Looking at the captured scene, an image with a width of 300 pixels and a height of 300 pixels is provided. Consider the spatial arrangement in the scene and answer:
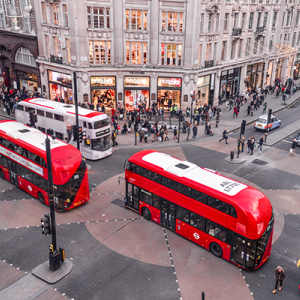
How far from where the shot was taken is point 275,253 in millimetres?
17484

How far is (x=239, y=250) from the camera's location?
52.1 feet

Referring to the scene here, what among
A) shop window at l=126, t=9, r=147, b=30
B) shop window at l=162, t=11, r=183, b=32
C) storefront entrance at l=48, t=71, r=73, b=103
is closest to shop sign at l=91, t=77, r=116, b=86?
storefront entrance at l=48, t=71, r=73, b=103

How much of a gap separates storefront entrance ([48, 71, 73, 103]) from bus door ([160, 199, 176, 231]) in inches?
1064

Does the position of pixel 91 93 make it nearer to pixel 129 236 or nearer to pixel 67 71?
pixel 67 71

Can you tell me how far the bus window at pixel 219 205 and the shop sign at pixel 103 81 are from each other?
91.9 ft

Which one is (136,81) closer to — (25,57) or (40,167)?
(25,57)

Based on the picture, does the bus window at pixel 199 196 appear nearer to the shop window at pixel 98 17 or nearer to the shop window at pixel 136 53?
the shop window at pixel 136 53

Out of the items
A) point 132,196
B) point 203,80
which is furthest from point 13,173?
point 203,80

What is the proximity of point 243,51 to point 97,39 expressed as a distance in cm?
2152

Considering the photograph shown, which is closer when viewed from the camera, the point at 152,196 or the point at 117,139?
the point at 152,196

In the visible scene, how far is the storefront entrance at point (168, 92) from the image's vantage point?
41344 mm

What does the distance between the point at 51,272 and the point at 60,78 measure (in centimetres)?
3120

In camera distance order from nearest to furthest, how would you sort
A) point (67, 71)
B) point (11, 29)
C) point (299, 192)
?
point (299, 192) → point (67, 71) → point (11, 29)

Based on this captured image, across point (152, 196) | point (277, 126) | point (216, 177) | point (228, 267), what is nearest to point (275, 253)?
point (228, 267)
